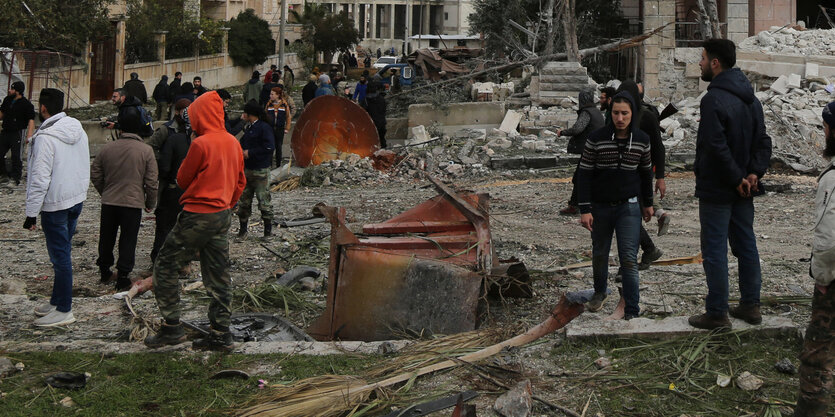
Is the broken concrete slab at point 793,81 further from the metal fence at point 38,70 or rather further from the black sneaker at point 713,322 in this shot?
the metal fence at point 38,70

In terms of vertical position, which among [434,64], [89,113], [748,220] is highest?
[434,64]

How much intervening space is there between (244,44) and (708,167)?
36.5 meters

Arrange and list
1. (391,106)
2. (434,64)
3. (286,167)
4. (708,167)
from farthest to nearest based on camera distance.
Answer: (434,64) → (391,106) → (286,167) → (708,167)

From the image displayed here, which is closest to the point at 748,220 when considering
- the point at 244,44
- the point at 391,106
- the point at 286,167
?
the point at 286,167

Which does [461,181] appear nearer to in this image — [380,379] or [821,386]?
[380,379]

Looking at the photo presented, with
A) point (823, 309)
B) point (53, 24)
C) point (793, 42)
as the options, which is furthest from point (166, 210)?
point (53, 24)

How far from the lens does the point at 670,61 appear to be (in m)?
21.0

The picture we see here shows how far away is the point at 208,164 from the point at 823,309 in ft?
11.6

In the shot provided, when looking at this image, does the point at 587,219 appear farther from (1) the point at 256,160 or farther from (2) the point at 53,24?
(2) the point at 53,24

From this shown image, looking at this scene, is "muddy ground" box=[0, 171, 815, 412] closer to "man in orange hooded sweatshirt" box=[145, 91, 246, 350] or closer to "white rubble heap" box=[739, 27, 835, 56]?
"man in orange hooded sweatshirt" box=[145, 91, 246, 350]

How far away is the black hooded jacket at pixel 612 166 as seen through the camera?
5512mm

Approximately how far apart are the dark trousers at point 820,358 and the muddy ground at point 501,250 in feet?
3.97

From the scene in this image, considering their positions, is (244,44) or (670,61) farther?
(244,44)

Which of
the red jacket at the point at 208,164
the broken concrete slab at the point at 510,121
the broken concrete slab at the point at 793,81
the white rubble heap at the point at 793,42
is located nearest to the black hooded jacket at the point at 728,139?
the red jacket at the point at 208,164
